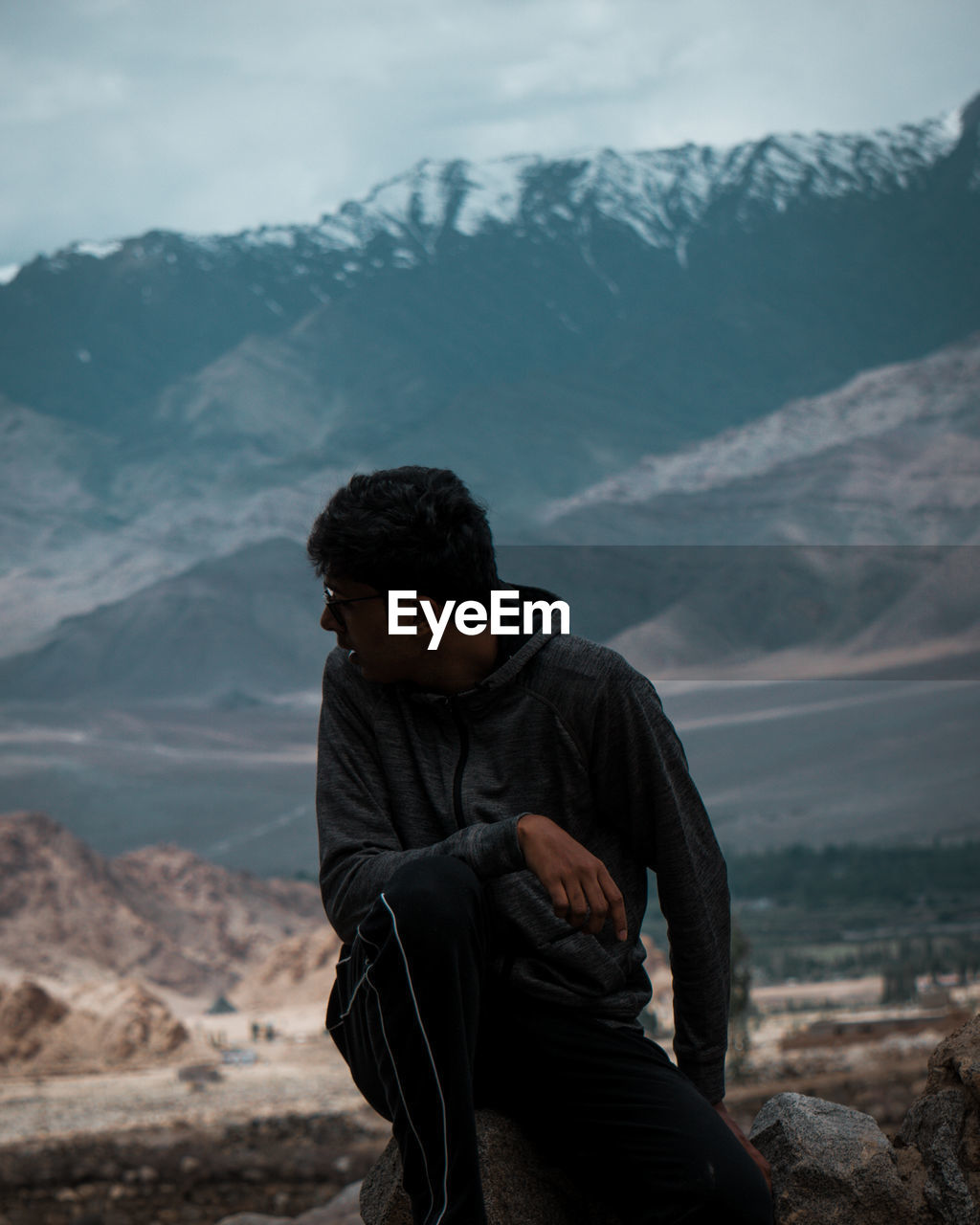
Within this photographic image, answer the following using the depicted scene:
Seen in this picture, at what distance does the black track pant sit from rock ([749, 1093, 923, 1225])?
28cm

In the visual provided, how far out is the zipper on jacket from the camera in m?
1.80

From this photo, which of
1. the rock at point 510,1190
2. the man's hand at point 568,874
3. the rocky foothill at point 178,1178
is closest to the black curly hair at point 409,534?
the man's hand at point 568,874

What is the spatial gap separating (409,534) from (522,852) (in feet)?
1.52

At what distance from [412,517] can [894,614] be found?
1985 inches

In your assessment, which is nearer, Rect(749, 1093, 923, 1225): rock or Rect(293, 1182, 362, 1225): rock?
Rect(749, 1093, 923, 1225): rock

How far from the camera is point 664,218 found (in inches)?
2763

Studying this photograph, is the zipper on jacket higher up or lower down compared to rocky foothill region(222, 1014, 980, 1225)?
higher up

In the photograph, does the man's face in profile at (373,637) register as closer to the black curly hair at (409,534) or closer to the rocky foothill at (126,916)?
the black curly hair at (409,534)

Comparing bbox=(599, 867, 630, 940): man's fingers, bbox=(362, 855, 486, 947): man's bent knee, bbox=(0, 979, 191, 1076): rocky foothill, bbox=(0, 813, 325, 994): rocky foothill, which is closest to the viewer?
bbox=(362, 855, 486, 947): man's bent knee

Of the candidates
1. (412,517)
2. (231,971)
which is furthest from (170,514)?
(412,517)

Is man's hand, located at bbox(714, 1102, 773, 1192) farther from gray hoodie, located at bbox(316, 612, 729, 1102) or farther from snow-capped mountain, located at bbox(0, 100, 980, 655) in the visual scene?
snow-capped mountain, located at bbox(0, 100, 980, 655)

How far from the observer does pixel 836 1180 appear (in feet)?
6.40

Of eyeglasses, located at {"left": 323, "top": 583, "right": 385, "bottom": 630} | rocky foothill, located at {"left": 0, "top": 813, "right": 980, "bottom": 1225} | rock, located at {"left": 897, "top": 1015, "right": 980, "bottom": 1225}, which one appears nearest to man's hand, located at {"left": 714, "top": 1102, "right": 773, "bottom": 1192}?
rocky foothill, located at {"left": 0, "top": 813, "right": 980, "bottom": 1225}

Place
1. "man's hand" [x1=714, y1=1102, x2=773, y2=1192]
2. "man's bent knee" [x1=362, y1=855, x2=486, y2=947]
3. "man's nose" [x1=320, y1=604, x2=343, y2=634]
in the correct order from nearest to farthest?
"man's bent knee" [x1=362, y1=855, x2=486, y2=947] < "man's hand" [x1=714, y1=1102, x2=773, y2=1192] < "man's nose" [x1=320, y1=604, x2=343, y2=634]
